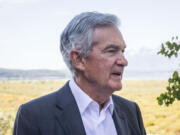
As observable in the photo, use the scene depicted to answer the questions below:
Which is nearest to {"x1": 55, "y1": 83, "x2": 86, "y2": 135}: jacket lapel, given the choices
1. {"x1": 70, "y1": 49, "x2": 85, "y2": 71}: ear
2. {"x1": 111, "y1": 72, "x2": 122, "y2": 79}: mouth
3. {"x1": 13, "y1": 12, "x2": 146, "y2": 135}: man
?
{"x1": 13, "y1": 12, "x2": 146, "y2": 135}: man

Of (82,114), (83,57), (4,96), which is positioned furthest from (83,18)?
(4,96)

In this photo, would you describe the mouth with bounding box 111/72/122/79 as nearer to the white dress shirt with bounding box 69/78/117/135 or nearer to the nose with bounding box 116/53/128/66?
the nose with bounding box 116/53/128/66

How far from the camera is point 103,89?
1.48 m

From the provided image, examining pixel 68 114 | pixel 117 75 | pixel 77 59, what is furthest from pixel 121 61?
pixel 68 114

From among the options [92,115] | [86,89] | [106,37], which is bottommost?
[92,115]

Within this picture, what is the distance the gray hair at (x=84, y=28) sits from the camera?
1.46 meters

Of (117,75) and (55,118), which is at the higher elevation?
(117,75)

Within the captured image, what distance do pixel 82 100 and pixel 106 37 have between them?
1.08 feet

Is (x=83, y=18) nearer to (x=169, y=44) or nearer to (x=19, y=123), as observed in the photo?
(x=19, y=123)

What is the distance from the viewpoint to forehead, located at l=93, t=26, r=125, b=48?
4.81 ft

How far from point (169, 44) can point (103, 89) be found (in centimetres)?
160

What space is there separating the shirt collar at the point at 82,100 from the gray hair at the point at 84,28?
0.59ft

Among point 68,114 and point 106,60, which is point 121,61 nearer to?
point 106,60

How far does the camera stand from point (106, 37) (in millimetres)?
1474
